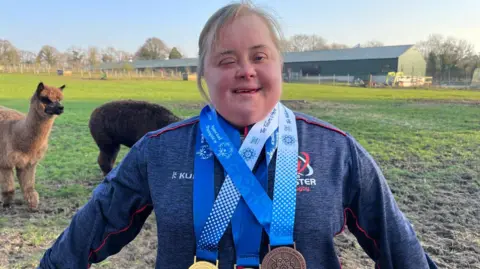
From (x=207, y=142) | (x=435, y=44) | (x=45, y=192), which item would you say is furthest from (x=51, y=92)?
(x=435, y=44)

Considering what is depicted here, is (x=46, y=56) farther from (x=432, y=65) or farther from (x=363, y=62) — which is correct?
(x=432, y=65)

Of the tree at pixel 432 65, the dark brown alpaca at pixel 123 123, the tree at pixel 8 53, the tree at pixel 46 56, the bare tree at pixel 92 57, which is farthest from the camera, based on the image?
the bare tree at pixel 92 57

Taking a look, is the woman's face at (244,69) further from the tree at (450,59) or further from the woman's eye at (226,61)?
A: the tree at (450,59)

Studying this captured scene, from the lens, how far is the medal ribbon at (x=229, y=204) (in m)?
1.33

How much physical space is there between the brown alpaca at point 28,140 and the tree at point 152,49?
2460 inches

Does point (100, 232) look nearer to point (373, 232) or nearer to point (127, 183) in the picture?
point (127, 183)

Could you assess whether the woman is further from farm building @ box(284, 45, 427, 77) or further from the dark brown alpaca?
farm building @ box(284, 45, 427, 77)

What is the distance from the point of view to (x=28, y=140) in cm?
508

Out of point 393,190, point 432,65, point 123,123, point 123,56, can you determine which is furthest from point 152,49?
point 393,190

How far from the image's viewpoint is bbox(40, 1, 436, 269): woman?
133 cm

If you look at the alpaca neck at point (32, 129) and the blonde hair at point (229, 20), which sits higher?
the blonde hair at point (229, 20)

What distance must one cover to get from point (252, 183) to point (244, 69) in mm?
401

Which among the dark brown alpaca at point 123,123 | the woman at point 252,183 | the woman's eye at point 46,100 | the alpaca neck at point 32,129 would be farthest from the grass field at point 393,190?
the woman at point 252,183

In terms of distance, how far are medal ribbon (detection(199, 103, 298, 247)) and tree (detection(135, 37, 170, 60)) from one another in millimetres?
66662
